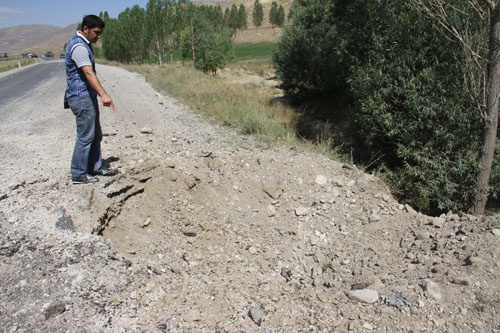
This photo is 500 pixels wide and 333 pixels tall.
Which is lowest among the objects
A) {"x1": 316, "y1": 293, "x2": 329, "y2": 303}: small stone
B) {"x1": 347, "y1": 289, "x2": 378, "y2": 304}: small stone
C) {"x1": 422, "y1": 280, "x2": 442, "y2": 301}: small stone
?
{"x1": 316, "y1": 293, "x2": 329, "y2": 303}: small stone

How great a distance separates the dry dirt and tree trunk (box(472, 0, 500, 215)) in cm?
110

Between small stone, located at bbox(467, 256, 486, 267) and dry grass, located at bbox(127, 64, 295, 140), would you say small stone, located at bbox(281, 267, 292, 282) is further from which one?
dry grass, located at bbox(127, 64, 295, 140)

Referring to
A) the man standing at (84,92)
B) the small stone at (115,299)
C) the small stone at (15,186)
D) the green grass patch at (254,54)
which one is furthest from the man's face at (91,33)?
the green grass patch at (254,54)

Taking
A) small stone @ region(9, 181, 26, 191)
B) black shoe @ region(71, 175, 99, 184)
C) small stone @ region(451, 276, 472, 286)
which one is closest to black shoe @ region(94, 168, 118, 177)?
black shoe @ region(71, 175, 99, 184)

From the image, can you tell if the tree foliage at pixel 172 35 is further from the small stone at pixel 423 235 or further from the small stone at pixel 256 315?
the small stone at pixel 256 315

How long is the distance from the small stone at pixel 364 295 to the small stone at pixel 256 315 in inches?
35.5

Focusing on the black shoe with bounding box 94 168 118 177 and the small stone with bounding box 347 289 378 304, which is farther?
the black shoe with bounding box 94 168 118 177

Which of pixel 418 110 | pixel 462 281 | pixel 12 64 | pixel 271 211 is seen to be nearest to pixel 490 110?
pixel 418 110

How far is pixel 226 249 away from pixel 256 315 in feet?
→ 3.68

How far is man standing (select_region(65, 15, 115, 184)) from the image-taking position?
3658 millimetres

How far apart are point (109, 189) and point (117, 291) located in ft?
5.32

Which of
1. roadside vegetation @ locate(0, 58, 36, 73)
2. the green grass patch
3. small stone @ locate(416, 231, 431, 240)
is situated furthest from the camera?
the green grass patch

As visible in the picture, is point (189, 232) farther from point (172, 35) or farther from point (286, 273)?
point (172, 35)

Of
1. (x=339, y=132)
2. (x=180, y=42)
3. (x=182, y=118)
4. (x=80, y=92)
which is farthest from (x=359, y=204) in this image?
(x=180, y=42)
